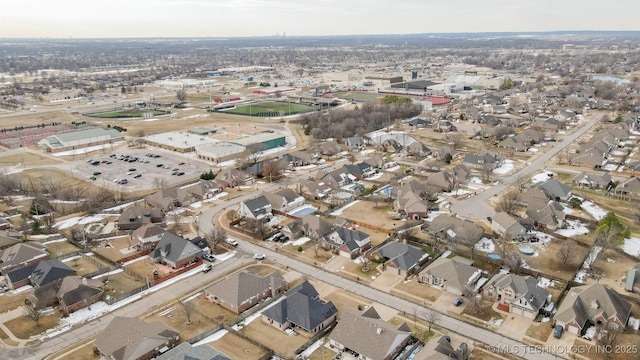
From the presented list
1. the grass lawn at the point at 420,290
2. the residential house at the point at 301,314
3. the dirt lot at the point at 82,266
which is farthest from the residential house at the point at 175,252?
the grass lawn at the point at 420,290

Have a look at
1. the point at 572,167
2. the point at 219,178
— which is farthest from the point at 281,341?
the point at 572,167

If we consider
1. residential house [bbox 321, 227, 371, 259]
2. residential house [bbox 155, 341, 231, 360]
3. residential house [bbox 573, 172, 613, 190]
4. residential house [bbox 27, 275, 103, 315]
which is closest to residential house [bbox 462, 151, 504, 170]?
residential house [bbox 573, 172, 613, 190]

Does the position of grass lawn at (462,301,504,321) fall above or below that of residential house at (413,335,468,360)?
below

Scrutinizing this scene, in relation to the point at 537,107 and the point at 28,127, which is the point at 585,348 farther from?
the point at 28,127

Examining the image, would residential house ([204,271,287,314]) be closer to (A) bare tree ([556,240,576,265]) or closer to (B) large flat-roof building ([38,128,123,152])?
(A) bare tree ([556,240,576,265])

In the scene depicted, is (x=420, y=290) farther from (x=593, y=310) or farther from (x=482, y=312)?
(x=593, y=310)

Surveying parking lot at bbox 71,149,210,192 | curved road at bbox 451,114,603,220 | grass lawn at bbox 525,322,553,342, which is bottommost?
grass lawn at bbox 525,322,553,342

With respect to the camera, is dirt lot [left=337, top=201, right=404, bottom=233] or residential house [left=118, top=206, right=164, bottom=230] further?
dirt lot [left=337, top=201, right=404, bottom=233]
